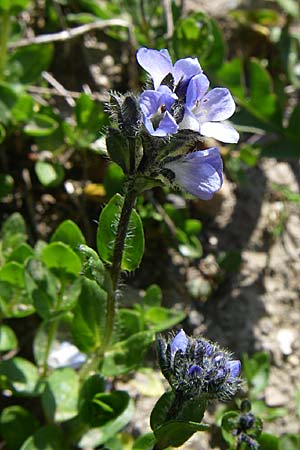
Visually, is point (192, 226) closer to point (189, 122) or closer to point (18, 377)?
point (18, 377)

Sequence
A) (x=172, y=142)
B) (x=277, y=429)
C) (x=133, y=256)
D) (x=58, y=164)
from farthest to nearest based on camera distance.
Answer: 1. (x=58, y=164)
2. (x=277, y=429)
3. (x=133, y=256)
4. (x=172, y=142)

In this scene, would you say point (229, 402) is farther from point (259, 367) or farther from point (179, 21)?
point (179, 21)

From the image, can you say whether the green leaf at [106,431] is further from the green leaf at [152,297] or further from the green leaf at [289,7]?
the green leaf at [289,7]

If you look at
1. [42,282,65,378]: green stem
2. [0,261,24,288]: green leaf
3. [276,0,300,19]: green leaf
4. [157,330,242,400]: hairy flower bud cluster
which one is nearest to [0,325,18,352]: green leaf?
[42,282,65,378]: green stem

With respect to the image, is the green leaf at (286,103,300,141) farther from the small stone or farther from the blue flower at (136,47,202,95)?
the blue flower at (136,47,202,95)

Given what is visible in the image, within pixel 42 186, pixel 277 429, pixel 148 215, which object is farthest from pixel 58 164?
pixel 277 429

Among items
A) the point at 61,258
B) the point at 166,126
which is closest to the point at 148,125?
the point at 166,126

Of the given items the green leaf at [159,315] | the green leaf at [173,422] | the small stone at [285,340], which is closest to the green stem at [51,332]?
the green leaf at [159,315]
